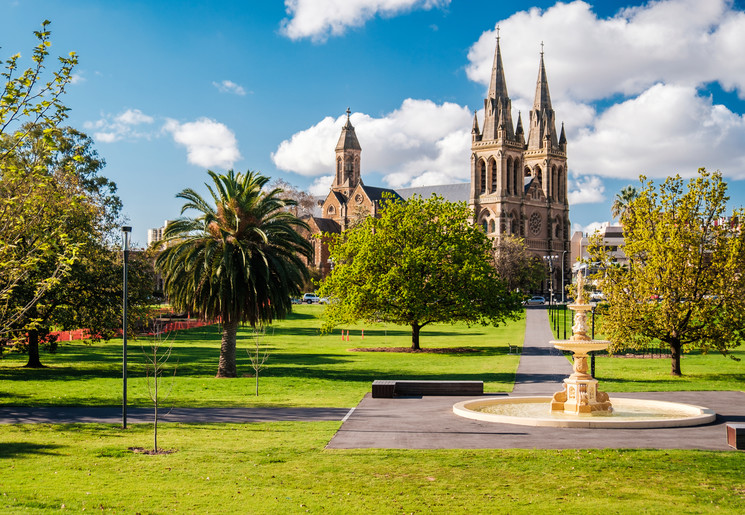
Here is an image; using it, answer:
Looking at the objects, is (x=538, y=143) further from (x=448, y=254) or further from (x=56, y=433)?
(x=56, y=433)

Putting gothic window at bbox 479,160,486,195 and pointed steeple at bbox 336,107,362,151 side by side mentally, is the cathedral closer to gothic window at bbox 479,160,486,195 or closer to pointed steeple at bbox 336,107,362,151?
gothic window at bbox 479,160,486,195

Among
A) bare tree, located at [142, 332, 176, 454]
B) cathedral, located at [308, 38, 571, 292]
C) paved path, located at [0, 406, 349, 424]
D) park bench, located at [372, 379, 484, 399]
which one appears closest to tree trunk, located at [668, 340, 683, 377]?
park bench, located at [372, 379, 484, 399]

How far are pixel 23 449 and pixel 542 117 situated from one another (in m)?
129

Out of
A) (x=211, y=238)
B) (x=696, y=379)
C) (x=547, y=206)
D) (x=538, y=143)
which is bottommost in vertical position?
(x=696, y=379)

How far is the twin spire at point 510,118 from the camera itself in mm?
123375

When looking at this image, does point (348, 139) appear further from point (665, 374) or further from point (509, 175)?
point (665, 374)

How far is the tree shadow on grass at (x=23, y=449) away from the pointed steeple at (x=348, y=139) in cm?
14038

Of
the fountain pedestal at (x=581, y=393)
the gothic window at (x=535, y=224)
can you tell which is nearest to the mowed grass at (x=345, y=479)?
the fountain pedestal at (x=581, y=393)

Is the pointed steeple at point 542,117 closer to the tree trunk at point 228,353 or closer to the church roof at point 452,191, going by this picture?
the church roof at point 452,191

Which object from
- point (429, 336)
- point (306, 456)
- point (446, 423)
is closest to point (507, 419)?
point (446, 423)

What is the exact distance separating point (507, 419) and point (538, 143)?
405 feet

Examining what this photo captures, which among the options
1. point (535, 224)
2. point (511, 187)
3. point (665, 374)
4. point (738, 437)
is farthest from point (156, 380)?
point (535, 224)

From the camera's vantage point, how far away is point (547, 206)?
132 meters

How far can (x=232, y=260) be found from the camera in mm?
27531
